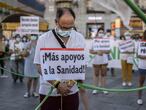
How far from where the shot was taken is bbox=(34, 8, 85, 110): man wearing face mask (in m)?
4.27

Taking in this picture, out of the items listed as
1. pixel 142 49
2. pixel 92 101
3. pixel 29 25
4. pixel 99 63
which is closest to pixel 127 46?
pixel 99 63

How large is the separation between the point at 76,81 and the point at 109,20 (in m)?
44.4

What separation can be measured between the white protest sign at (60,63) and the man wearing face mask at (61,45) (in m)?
0.06

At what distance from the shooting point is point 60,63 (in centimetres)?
435

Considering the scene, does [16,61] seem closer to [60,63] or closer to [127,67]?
[127,67]

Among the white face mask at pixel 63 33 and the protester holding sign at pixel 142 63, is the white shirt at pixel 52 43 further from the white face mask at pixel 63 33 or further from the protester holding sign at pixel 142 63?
the protester holding sign at pixel 142 63

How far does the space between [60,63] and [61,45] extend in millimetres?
173

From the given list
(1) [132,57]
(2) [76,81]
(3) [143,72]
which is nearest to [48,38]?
(2) [76,81]

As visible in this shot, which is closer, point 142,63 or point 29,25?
point 142,63

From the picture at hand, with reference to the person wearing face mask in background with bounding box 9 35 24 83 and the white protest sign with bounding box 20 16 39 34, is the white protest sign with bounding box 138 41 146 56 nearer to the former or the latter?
the white protest sign with bounding box 20 16 39 34

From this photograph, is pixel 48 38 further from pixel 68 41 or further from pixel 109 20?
pixel 109 20

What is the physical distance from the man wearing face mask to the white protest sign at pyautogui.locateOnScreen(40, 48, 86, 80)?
0.06 metres

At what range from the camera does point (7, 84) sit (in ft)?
45.0

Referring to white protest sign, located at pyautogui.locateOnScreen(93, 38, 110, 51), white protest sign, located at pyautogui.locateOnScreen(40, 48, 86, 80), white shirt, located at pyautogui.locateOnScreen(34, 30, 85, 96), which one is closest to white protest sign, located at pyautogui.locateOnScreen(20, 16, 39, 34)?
white protest sign, located at pyautogui.locateOnScreen(93, 38, 110, 51)
